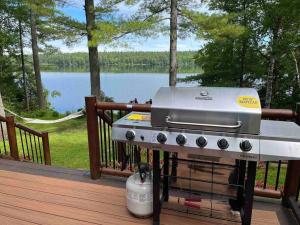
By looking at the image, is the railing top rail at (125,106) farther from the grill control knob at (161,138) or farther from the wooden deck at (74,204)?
the wooden deck at (74,204)

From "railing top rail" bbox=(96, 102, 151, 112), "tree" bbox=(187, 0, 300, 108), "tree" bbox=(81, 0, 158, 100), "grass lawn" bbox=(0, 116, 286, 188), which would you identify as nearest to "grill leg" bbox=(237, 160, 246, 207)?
"railing top rail" bbox=(96, 102, 151, 112)

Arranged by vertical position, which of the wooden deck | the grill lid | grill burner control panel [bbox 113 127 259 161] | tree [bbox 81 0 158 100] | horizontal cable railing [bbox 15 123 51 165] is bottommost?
horizontal cable railing [bbox 15 123 51 165]

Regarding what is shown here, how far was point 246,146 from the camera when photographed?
162 cm

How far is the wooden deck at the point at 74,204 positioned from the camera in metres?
2.21

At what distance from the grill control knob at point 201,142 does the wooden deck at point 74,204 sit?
33.2 inches

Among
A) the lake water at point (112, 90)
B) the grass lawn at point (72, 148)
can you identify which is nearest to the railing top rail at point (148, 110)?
the lake water at point (112, 90)

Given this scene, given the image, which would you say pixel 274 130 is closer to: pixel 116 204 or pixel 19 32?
pixel 116 204

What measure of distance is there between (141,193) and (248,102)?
3.65 ft

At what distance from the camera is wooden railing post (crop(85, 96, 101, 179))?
109 inches

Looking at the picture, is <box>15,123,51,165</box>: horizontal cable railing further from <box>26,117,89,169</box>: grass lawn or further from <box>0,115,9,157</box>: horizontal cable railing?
<box>26,117,89,169</box>: grass lawn

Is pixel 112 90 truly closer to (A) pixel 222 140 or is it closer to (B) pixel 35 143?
(B) pixel 35 143

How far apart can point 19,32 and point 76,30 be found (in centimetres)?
608

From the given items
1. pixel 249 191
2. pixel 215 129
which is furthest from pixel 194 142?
pixel 249 191

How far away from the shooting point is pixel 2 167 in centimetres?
334
